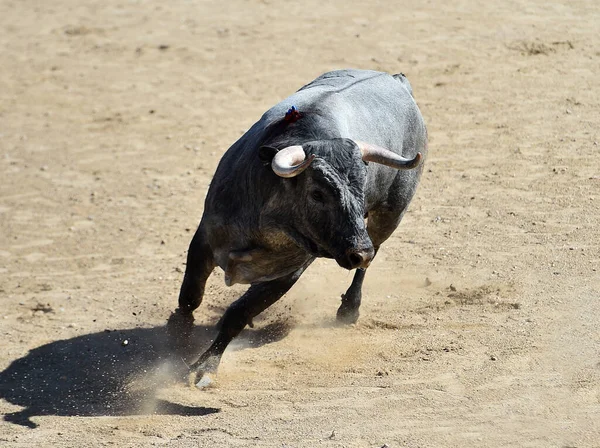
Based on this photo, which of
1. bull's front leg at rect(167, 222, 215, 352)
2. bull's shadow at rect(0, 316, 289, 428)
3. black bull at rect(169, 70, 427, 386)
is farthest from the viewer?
bull's front leg at rect(167, 222, 215, 352)

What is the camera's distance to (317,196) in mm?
6777

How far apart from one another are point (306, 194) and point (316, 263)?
117 inches

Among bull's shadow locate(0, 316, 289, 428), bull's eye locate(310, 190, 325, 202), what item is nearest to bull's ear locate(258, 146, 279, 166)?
bull's eye locate(310, 190, 325, 202)

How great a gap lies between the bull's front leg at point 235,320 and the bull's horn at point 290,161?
4.12 ft

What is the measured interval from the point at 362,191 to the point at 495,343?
182cm

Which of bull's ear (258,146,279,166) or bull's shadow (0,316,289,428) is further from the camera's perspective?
bull's shadow (0,316,289,428)

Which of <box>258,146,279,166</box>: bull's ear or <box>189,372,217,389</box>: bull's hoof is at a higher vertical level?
<box>258,146,279,166</box>: bull's ear

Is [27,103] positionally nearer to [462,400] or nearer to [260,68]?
[260,68]

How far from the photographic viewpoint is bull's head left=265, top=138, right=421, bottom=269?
656 cm

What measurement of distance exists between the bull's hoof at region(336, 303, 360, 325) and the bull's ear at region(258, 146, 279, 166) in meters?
2.08

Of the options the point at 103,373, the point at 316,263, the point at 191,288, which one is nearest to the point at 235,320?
the point at 191,288

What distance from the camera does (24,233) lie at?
10.5 m

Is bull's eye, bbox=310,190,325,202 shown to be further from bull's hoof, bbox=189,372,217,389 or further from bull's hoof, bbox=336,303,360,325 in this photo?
bull's hoof, bbox=336,303,360,325

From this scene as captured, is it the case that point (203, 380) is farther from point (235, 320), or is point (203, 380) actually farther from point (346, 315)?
point (346, 315)
